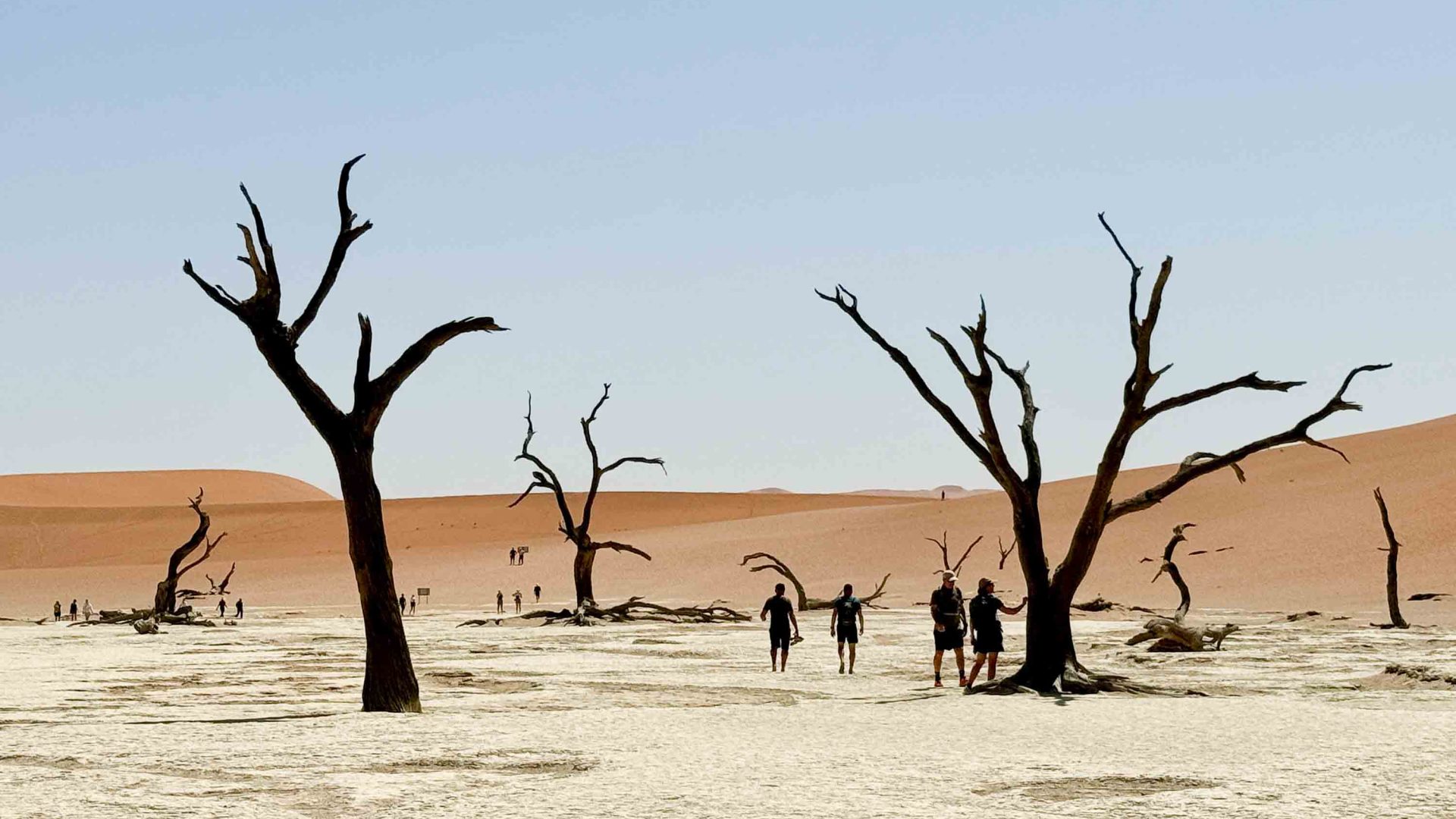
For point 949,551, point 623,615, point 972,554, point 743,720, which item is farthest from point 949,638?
point 949,551

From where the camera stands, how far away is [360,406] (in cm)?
1692

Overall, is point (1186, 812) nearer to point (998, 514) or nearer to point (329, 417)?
point (329, 417)

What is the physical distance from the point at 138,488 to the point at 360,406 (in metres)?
173

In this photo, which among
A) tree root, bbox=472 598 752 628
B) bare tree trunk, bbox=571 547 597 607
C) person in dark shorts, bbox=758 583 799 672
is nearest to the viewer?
person in dark shorts, bbox=758 583 799 672

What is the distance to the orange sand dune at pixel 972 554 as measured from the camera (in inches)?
2176

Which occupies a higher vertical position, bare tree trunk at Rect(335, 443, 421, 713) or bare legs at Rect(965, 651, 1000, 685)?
bare tree trunk at Rect(335, 443, 421, 713)

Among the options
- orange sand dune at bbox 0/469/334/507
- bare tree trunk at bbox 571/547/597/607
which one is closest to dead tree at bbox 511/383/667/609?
bare tree trunk at bbox 571/547/597/607

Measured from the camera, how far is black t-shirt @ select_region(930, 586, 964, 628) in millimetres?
20953

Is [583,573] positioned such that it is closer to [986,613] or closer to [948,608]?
[948,608]

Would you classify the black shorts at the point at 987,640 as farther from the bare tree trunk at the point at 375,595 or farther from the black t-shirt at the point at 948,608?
the bare tree trunk at the point at 375,595

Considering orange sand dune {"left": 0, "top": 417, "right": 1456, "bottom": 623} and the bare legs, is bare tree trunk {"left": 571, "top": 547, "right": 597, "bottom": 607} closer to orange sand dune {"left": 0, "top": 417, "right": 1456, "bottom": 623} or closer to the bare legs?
orange sand dune {"left": 0, "top": 417, "right": 1456, "bottom": 623}

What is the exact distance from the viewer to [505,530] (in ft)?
388

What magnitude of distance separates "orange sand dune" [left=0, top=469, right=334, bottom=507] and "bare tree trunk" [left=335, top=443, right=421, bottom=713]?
Result: 152 meters

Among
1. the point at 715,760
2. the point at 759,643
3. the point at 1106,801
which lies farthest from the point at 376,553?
the point at 759,643
